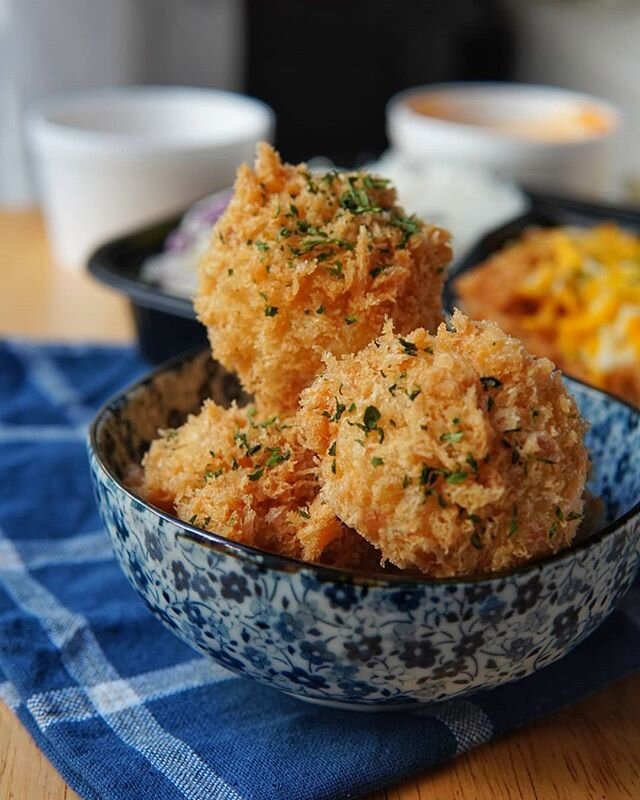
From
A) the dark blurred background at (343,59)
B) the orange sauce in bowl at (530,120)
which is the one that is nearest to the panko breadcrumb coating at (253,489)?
the orange sauce in bowl at (530,120)

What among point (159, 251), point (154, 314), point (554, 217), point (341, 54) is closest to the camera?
point (154, 314)

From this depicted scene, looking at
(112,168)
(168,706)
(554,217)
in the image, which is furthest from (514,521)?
(112,168)

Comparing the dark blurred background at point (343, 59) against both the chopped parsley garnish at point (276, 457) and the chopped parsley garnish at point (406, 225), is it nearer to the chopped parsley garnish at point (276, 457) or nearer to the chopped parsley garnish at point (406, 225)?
the chopped parsley garnish at point (406, 225)

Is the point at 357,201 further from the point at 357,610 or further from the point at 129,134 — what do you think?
the point at 129,134

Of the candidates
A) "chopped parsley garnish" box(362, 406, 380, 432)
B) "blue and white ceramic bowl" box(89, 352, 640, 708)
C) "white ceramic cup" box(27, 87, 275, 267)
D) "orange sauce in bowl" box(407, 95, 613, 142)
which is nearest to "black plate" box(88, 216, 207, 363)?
"white ceramic cup" box(27, 87, 275, 267)

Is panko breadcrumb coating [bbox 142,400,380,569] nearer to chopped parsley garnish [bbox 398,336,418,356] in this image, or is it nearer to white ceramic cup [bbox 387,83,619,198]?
chopped parsley garnish [bbox 398,336,418,356]
